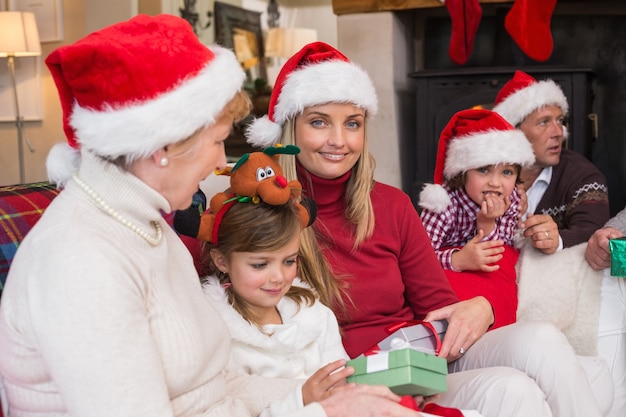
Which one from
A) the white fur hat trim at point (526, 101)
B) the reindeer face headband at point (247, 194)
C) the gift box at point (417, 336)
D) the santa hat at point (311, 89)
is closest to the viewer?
the reindeer face headband at point (247, 194)

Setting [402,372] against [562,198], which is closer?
[402,372]

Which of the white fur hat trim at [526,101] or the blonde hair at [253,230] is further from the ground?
the white fur hat trim at [526,101]

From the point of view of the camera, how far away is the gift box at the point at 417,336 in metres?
1.74

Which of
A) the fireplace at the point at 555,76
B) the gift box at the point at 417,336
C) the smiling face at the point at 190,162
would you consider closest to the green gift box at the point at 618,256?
the gift box at the point at 417,336

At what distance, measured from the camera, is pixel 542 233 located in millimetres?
2445

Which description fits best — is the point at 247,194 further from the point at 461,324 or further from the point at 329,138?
the point at 461,324

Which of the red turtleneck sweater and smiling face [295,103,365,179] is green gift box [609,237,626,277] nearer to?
the red turtleneck sweater

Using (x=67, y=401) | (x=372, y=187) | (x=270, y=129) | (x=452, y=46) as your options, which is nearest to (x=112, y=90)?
(x=67, y=401)

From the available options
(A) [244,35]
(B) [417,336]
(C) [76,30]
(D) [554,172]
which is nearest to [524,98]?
(D) [554,172]

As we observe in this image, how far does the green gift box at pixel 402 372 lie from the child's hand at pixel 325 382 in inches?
1.0

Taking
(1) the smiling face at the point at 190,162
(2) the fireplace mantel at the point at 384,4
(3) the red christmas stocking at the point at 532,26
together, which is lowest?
(1) the smiling face at the point at 190,162

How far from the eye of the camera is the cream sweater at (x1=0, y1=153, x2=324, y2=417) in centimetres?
108

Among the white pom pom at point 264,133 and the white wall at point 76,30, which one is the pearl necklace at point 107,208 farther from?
the white wall at point 76,30

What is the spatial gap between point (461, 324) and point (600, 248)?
0.63 m
